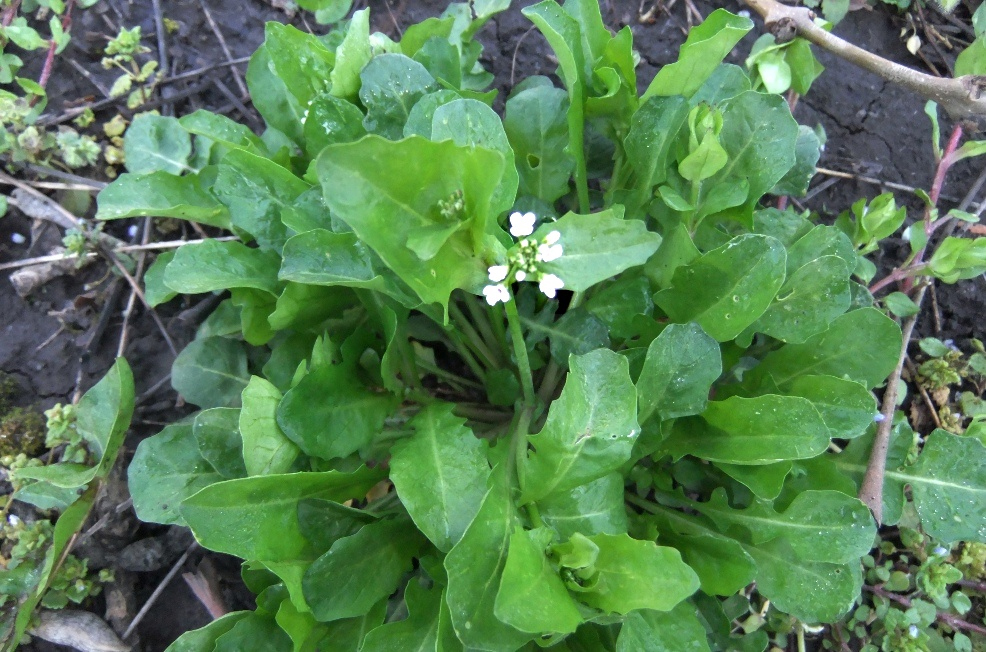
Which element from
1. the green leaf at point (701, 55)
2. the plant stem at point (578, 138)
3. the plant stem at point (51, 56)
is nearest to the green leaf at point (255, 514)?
the plant stem at point (578, 138)

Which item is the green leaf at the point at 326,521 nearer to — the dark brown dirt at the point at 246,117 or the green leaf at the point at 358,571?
the green leaf at the point at 358,571

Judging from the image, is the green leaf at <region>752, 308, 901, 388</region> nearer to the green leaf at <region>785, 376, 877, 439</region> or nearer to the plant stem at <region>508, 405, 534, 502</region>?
the green leaf at <region>785, 376, 877, 439</region>

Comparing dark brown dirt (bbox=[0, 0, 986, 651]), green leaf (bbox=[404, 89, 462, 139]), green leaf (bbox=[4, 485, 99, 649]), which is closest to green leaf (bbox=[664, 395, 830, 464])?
green leaf (bbox=[404, 89, 462, 139])

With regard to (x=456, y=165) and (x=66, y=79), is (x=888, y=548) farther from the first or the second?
(x=66, y=79)

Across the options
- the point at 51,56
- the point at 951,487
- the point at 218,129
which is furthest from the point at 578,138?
the point at 51,56

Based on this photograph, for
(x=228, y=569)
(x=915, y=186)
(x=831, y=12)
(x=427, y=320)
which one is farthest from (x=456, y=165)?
(x=915, y=186)
